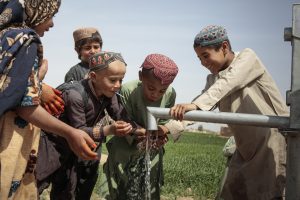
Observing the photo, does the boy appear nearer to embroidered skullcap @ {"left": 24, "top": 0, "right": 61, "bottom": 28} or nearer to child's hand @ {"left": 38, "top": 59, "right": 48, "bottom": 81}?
child's hand @ {"left": 38, "top": 59, "right": 48, "bottom": 81}

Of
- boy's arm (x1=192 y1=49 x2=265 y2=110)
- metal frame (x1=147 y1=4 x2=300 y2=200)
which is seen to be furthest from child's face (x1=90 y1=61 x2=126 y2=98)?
metal frame (x1=147 y1=4 x2=300 y2=200)

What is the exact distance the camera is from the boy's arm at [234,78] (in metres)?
2.80

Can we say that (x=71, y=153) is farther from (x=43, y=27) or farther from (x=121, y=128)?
(x=43, y=27)

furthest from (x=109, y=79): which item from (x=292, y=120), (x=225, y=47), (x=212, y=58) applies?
(x=292, y=120)

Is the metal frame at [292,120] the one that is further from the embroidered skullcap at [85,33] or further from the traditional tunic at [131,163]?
the embroidered skullcap at [85,33]

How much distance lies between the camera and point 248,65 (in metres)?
3.02

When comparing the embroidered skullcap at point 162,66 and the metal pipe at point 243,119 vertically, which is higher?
the embroidered skullcap at point 162,66

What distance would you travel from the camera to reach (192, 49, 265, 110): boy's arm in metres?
2.80

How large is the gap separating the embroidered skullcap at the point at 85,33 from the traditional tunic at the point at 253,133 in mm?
1653

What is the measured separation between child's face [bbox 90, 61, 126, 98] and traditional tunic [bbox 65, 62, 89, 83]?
2.88 ft

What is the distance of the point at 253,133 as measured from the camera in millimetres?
3045

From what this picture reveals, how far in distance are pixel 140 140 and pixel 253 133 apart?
37.3 inches

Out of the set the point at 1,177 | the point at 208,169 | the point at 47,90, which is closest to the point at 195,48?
the point at 47,90

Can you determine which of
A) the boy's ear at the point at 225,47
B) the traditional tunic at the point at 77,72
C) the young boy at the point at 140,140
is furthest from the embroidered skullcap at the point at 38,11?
the traditional tunic at the point at 77,72
